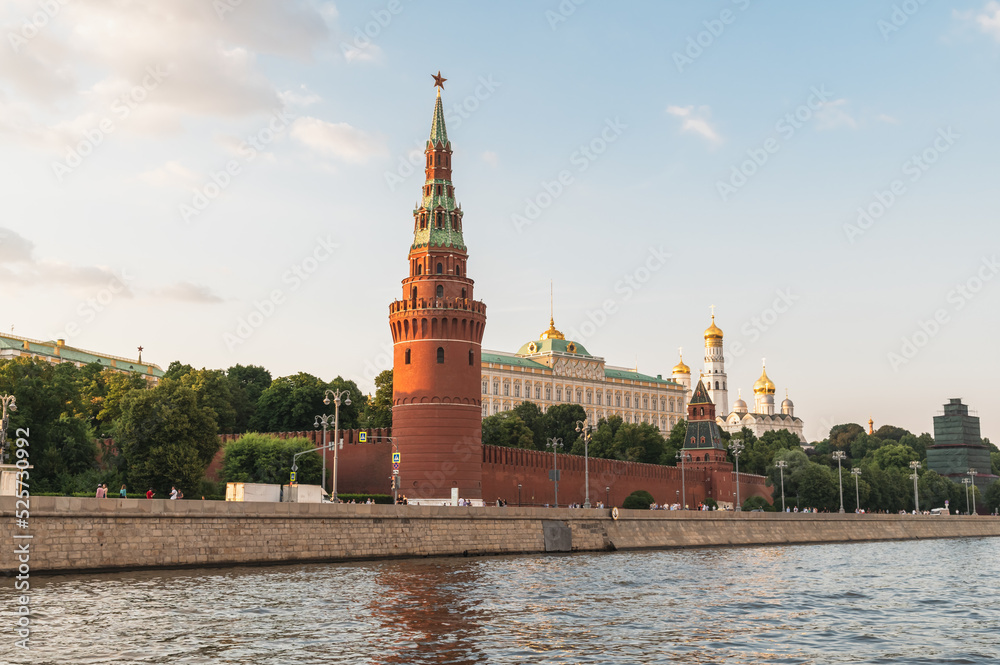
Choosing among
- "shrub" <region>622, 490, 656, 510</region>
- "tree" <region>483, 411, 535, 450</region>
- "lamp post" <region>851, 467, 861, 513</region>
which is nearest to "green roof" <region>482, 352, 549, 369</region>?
"tree" <region>483, 411, 535, 450</region>

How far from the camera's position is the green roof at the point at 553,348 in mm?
146500

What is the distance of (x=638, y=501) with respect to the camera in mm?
81062

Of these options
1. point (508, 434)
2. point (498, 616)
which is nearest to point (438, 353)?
point (508, 434)

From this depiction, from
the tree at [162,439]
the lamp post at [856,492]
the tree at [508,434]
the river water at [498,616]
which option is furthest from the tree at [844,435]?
the river water at [498,616]

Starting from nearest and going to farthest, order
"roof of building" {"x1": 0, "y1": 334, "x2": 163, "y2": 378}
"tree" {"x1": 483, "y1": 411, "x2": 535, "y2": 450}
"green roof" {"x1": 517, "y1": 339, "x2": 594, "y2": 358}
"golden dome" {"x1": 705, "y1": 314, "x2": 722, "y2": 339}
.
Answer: "tree" {"x1": 483, "y1": 411, "x2": 535, "y2": 450}, "roof of building" {"x1": 0, "y1": 334, "x2": 163, "y2": 378}, "green roof" {"x1": 517, "y1": 339, "x2": 594, "y2": 358}, "golden dome" {"x1": 705, "y1": 314, "x2": 722, "y2": 339}

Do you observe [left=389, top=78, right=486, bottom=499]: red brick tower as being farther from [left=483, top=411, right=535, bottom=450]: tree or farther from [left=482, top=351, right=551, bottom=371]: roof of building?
[left=482, top=351, right=551, bottom=371]: roof of building

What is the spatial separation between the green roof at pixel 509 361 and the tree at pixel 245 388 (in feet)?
167

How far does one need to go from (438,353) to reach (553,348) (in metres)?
83.9

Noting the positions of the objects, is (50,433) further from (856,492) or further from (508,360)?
(508,360)

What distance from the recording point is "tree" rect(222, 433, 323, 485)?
2415 inches

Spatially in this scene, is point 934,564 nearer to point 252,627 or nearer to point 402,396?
point 402,396

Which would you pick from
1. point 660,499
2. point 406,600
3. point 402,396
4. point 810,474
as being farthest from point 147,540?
point 810,474

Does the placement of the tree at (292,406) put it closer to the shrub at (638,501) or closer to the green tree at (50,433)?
the green tree at (50,433)

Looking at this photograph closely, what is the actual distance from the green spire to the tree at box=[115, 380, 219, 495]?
2342 cm
